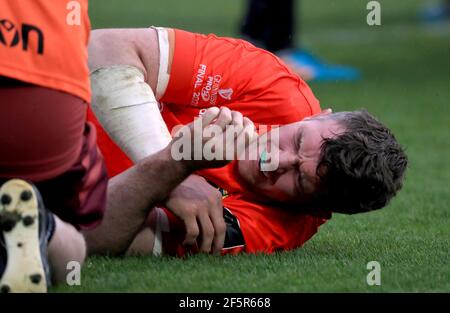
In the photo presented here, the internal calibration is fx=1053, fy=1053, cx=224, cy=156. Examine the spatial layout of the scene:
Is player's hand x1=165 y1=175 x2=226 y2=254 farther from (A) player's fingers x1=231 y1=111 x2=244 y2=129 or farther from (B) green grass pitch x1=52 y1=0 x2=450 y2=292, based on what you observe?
(A) player's fingers x1=231 y1=111 x2=244 y2=129

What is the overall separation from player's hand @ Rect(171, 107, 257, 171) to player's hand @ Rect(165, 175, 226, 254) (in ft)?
0.60

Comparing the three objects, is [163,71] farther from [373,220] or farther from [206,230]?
[373,220]

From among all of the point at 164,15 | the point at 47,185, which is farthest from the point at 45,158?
the point at 164,15

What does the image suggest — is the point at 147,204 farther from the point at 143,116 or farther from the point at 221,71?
the point at 221,71

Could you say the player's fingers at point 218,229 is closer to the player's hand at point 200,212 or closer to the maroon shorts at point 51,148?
the player's hand at point 200,212

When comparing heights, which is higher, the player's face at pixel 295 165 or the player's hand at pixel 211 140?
the player's hand at pixel 211 140

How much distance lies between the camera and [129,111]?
3.19 m

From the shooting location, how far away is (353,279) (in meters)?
2.80

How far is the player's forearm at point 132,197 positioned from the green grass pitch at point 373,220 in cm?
6

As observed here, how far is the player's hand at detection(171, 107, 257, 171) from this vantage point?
284 cm

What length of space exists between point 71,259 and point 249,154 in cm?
73

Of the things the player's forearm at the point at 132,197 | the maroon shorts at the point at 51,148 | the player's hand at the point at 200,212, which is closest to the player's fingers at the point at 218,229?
the player's hand at the point at 200,212

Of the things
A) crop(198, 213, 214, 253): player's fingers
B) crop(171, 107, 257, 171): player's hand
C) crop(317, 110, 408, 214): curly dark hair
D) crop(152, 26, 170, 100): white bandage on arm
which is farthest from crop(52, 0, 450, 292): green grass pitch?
crop(152, 26, 170, 100): white bandage on arm

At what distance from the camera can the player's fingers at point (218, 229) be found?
3.07 m
